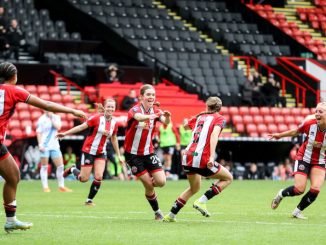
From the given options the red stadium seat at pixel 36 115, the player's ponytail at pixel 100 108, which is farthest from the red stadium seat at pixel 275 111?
the player's ponytail at pixel 100 108

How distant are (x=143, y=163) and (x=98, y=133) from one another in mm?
4517

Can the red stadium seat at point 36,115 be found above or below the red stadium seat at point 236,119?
above

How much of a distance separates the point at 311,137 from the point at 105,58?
78.8 ft

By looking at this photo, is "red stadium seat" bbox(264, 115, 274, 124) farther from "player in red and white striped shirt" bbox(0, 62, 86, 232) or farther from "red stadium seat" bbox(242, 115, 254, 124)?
"player in red and white striped shirt" bbox(0, 62, 86, 232)

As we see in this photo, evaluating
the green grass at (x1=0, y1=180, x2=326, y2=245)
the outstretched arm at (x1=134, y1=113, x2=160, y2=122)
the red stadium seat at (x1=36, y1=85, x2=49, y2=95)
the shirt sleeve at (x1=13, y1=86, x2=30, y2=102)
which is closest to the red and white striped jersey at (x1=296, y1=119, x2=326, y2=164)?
the green grass at (x1=0, y1=180, x2=326, y2=245)

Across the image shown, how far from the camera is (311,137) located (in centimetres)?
1474

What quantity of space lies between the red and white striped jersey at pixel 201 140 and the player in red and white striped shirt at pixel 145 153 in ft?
1.73

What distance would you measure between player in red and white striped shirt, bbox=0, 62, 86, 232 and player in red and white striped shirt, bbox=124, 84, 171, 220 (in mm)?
2830

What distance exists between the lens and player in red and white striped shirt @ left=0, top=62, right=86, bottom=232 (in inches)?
448

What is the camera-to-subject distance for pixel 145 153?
14594 mm

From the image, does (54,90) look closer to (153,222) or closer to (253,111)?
(253,111)

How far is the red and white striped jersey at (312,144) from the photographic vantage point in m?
14.7

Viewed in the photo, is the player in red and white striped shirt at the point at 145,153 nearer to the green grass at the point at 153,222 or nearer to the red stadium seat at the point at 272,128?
the green grass at the point at 153,222

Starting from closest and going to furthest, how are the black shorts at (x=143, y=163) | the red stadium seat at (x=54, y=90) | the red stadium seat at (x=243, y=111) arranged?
1. the black shorts at (x=143, y=163)
2. the red stadium seat at (x=54, y=90)
3. the red stadium seat at (x=243, y=111)
